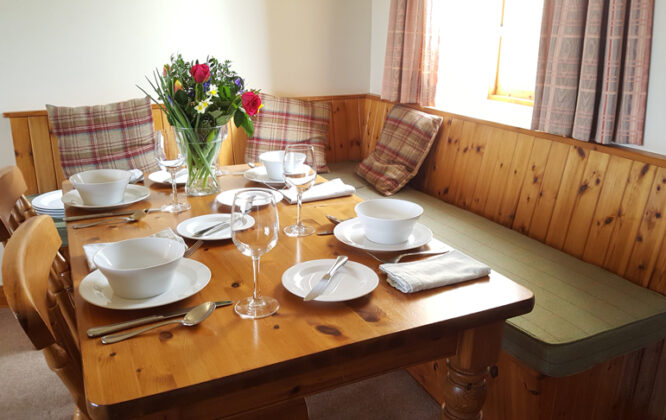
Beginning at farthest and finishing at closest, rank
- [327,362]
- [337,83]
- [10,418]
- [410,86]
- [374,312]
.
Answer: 1. [337,83]
2. [410,86]
3. [10,418]
4. [374,312]
5. [327,362]

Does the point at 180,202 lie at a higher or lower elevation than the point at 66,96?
lower

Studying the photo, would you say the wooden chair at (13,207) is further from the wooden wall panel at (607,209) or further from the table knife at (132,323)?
the wooden wall panel at (607,209)

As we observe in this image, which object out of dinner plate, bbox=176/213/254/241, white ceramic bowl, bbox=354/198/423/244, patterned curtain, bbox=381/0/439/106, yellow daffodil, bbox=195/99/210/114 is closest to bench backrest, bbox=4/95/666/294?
patterned curtain, bbox=381/0/439/106

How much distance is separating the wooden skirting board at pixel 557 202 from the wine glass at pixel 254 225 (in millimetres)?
923

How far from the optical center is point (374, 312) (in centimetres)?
101

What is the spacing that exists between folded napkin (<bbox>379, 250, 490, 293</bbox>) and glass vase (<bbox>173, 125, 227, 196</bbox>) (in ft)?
2.51

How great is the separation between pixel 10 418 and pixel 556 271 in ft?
6.60

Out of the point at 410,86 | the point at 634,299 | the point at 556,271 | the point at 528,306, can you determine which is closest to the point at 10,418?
the point at 528,306

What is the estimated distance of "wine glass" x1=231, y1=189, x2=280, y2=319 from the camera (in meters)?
0.95

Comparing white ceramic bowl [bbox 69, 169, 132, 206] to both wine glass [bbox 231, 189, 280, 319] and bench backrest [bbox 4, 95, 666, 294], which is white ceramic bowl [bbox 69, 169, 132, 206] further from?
wine glass [bbox 231, 189, 280, 319]

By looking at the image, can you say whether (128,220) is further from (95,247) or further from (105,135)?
(105,135)

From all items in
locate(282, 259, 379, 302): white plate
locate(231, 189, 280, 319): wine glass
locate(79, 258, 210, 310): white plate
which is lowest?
locate(79, 258, 210, 310): white plate

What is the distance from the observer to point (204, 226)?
4.68 feet

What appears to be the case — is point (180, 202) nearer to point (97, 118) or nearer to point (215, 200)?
point (215, 200)
